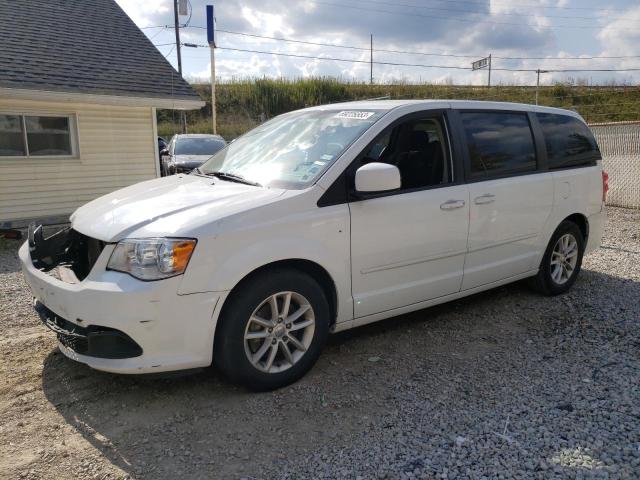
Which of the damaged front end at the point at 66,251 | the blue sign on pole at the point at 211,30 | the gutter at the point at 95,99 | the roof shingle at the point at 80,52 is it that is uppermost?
the blue sign on pole at the point at 211,30

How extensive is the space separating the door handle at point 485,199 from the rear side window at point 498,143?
0.17 meters

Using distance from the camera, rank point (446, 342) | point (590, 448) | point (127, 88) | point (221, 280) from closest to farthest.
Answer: point (590, 448) < point (221, 280) < point (446, 342) < point (127, 88)

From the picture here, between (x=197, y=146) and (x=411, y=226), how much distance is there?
11.3m

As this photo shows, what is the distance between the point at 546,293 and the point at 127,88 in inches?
354

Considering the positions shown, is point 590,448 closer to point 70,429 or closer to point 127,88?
point 70,429

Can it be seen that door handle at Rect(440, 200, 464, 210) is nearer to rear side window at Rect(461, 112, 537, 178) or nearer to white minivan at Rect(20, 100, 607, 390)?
white minivan at Rect(20, 100, 607, 390)

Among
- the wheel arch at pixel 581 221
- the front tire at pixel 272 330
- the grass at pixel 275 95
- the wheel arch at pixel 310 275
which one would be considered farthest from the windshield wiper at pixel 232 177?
the grass at pixel 275 95

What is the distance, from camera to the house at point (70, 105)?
32.0 ft

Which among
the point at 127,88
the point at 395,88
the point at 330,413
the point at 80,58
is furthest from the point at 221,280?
the point at 395,88

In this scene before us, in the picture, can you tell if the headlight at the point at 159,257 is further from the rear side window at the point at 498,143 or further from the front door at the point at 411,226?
the rear side window at the point at 498,143

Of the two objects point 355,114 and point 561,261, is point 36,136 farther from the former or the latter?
point 561,261

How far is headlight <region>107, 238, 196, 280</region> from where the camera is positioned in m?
2.97

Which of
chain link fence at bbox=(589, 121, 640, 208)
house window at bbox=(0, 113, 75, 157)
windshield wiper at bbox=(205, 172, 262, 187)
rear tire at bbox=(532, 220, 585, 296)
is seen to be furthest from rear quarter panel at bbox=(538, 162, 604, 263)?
house window at bbox=(0, 113, 75, 157)

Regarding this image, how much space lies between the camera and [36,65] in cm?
995
